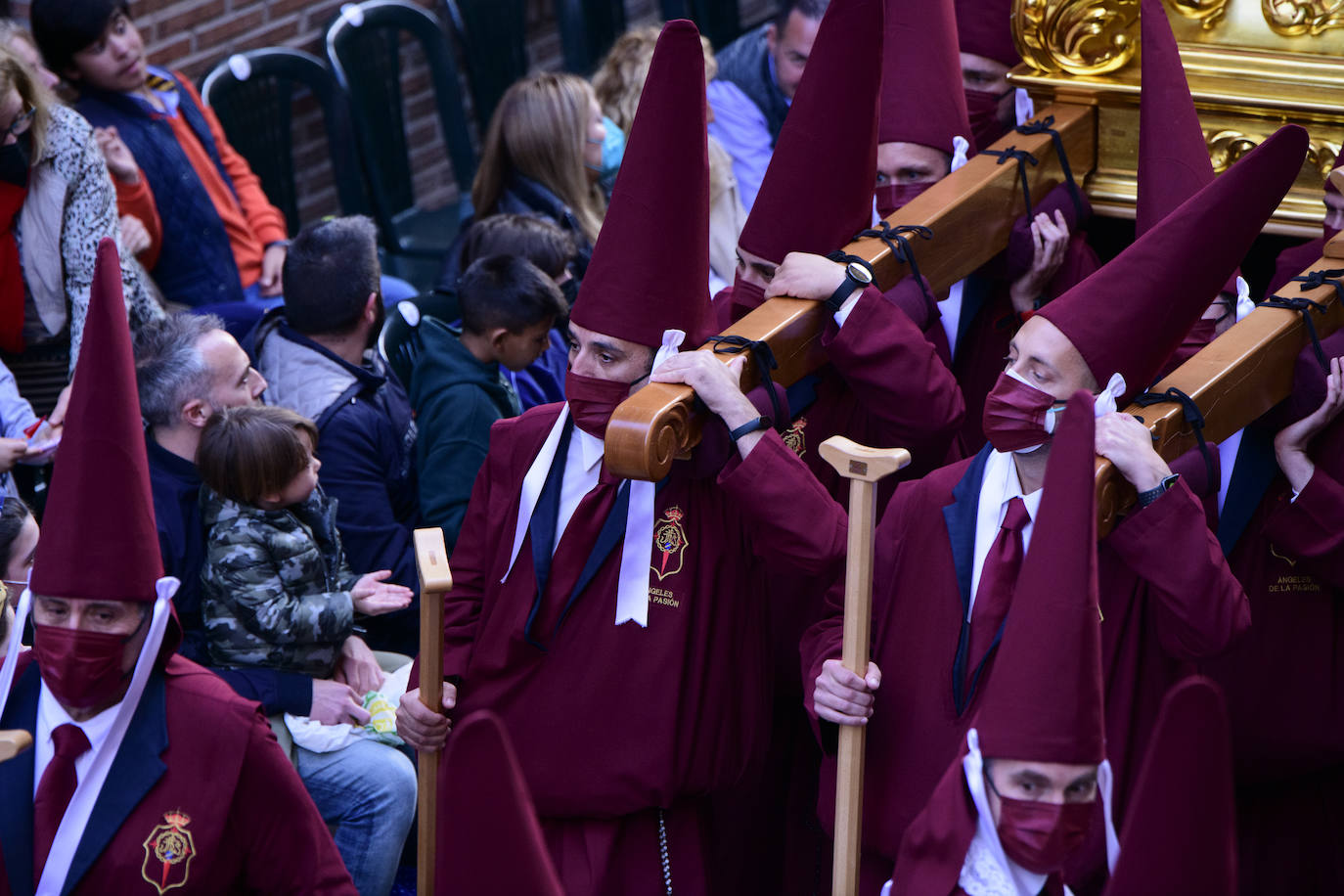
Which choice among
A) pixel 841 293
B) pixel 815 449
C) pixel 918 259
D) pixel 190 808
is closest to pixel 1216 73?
pixel 918 259

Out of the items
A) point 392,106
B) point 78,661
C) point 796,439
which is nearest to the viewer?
point 78,661

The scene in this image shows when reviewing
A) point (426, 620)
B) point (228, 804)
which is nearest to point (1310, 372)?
point (426, 620)

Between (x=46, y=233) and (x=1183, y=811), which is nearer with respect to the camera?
A: (x=1183, y=811)

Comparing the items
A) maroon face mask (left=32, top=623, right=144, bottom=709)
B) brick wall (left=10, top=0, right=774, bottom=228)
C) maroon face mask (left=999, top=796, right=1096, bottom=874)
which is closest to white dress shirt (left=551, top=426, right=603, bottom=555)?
maroon face mask (left=32, top=623, right=144, bottom=709)

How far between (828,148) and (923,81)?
1.67 ft

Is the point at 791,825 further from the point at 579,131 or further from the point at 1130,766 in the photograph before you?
the point at 579,131

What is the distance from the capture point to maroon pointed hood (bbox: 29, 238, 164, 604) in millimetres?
2584

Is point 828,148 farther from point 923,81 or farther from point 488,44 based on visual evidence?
point 488,44

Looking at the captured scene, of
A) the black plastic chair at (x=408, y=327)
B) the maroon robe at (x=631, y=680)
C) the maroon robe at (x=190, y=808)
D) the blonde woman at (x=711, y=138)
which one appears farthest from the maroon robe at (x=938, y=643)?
the blonde woman at (x=711, y=138)

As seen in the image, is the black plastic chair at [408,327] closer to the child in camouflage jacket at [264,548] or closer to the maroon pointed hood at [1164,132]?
the child in camouflage jacket at [264,548]

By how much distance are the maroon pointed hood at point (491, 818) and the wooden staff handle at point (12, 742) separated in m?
0.63

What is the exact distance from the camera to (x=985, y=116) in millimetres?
4098

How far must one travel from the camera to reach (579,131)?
5.16 meters

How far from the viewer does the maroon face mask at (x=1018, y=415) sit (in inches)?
111
